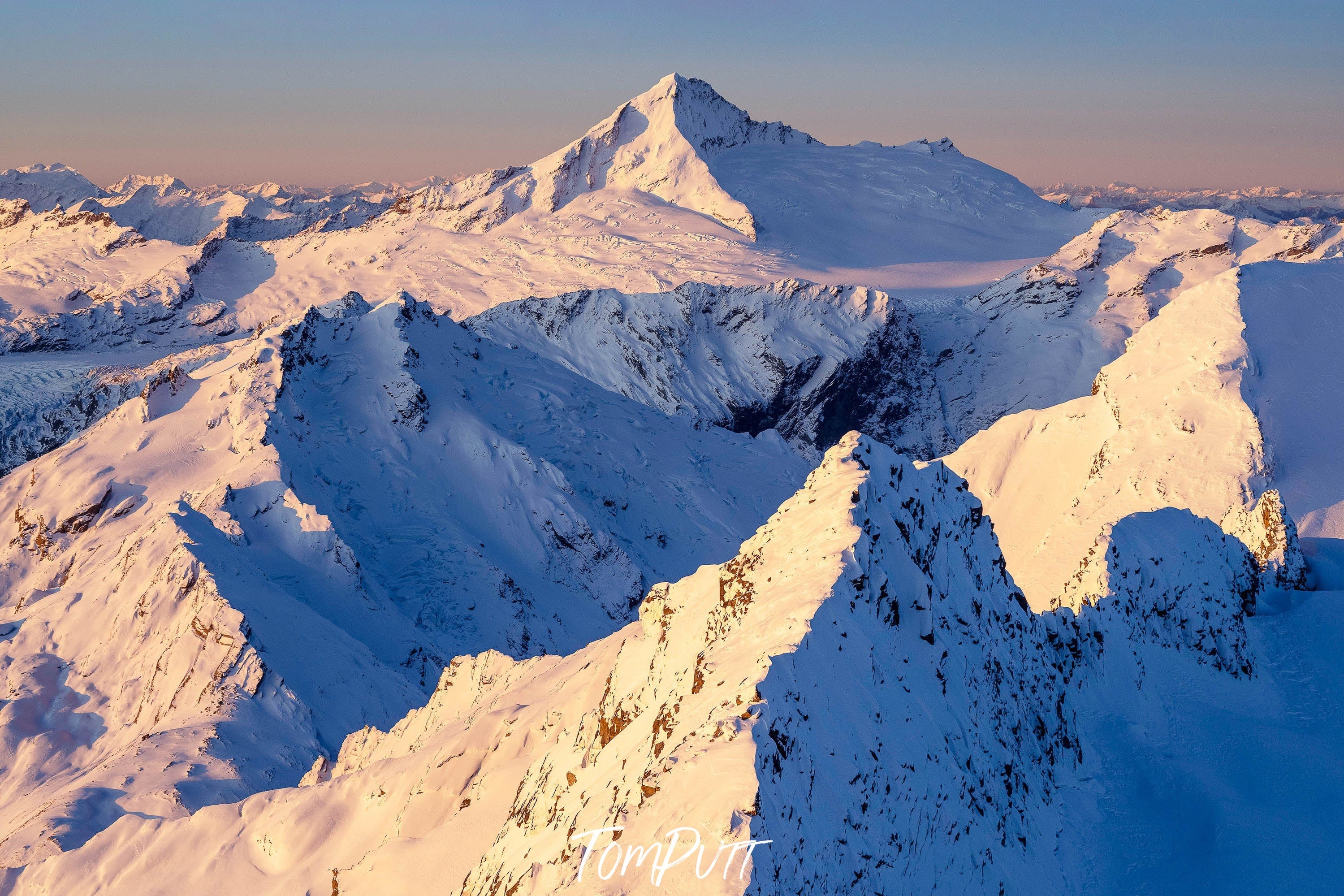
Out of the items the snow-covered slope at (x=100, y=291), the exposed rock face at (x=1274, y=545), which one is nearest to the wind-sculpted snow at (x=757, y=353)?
the snow-covered slope at (x=100, y=291)

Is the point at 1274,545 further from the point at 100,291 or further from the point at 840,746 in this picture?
the point at 100,291

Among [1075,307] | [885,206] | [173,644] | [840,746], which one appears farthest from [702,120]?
[840,746]

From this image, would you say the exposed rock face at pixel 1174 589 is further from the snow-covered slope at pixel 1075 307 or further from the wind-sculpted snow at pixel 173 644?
the snow-covered slope at pixel 1075 307

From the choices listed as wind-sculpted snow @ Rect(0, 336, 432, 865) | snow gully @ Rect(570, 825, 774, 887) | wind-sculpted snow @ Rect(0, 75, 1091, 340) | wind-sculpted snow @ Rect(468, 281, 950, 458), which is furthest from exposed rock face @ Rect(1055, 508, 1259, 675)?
wind-sculpted snow @ Rect(0, 75, 1091, 340)

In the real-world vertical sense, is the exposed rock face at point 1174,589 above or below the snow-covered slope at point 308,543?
above

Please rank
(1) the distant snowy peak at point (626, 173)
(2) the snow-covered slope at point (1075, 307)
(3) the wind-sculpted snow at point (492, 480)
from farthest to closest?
1. (1) the distant snowy peak at point (626, 173)
2. (2) the snow-covered slope at point (1075, 307)
3. (3) the wind-sculpted snow at point (492, 480)

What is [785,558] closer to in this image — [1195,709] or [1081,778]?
[1081,778]

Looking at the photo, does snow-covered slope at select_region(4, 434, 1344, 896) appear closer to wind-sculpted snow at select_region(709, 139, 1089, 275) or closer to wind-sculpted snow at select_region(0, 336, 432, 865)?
wind-sculpted snow at select_region(0, 336, 432, 865)
